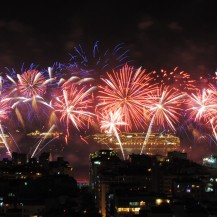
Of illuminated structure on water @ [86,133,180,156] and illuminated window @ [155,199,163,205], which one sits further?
illuminated structure on water @ [86,133,180,156]

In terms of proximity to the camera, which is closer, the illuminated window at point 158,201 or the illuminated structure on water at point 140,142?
the illuminated window at point 158,201

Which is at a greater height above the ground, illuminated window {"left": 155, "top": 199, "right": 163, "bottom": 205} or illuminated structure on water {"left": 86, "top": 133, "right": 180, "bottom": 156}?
illuminated structure on water {"left": 86, "top": 133, "right": 180, "bottom": 156}

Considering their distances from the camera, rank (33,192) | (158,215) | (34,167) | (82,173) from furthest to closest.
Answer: (82,173)
(34,167)
(33,192)
(158,215)

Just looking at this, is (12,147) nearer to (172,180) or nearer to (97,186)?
(97,186)

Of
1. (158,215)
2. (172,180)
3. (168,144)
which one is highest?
(168,144)

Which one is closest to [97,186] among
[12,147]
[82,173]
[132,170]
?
[132,170]

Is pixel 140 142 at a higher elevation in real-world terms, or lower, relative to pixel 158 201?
higher

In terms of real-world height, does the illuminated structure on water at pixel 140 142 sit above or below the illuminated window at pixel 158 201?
above

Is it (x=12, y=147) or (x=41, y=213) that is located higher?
(x=12, y=147)
